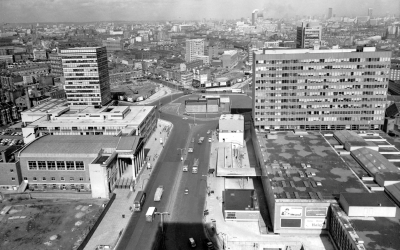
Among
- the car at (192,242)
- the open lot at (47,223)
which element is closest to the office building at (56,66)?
the open lot at (47,223)

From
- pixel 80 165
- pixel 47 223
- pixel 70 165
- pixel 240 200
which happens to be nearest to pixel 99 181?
pixel 80 165

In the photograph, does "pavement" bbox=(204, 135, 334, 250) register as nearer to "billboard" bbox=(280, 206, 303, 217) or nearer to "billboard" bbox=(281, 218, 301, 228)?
"billboard" bbox=(281, 218, 301, 228)

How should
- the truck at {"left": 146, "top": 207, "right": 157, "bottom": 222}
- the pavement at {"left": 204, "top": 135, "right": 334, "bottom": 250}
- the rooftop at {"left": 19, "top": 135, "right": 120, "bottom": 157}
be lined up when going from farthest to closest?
the rooftop at {"left": 19, "top": 135, "right": 120, "bottom": 157} → the truck at {"left": 146, "top": 207, "right": 157, "bottom": 222} → the pavement at {"left": 204, "top": 135, "right": 334, "bottom": 250}

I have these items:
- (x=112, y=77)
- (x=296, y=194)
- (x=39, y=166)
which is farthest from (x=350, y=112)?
(x=112, y=77)

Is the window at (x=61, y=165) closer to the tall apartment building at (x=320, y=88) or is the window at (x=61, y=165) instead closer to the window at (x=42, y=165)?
the window at (x=42, y=165)

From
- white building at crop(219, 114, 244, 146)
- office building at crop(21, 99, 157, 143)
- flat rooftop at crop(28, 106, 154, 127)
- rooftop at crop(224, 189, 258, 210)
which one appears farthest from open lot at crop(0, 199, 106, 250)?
white building at crop(219, 114, 244, 146)

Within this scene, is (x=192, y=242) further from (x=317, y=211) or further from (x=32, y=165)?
(x=32, y=165)
